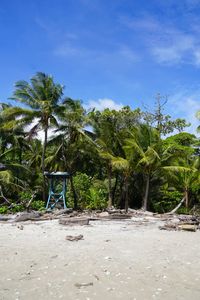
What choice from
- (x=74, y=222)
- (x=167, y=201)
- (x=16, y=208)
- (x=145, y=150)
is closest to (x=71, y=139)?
(x=145, y=150)

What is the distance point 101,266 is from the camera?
23.1 ft

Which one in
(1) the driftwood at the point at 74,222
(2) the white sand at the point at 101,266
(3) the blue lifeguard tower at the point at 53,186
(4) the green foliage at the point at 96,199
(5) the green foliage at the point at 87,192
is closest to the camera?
(2) the white sand at the point at 101,266

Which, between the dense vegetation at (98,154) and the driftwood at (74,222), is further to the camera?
the dense vegetation at (98,154)

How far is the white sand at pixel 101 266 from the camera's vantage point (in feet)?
18.1

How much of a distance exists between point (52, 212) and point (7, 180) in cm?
560

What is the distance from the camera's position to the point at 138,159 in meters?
22.2

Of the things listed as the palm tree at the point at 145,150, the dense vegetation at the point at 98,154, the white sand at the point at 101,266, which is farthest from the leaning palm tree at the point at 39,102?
the white sand at the point at 101,266

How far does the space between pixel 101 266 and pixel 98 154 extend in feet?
55.1

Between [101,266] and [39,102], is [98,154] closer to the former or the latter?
[39,102]

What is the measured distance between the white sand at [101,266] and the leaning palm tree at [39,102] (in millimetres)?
13238

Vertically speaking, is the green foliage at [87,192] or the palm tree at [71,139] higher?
the palm tree at [71,139]

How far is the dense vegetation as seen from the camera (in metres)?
22.2

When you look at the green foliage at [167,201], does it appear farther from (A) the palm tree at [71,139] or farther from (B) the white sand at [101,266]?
(B) the white sand at [101,266]

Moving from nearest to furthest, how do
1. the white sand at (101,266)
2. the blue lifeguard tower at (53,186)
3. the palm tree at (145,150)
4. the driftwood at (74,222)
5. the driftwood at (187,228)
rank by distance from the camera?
1. the white sand at (101,266)
2. the driftwood at (187,228)
3. the driftwood at (74,222)
4. the blue lifeguard tower at (53,186)
5. the palm tree at (145,150)
